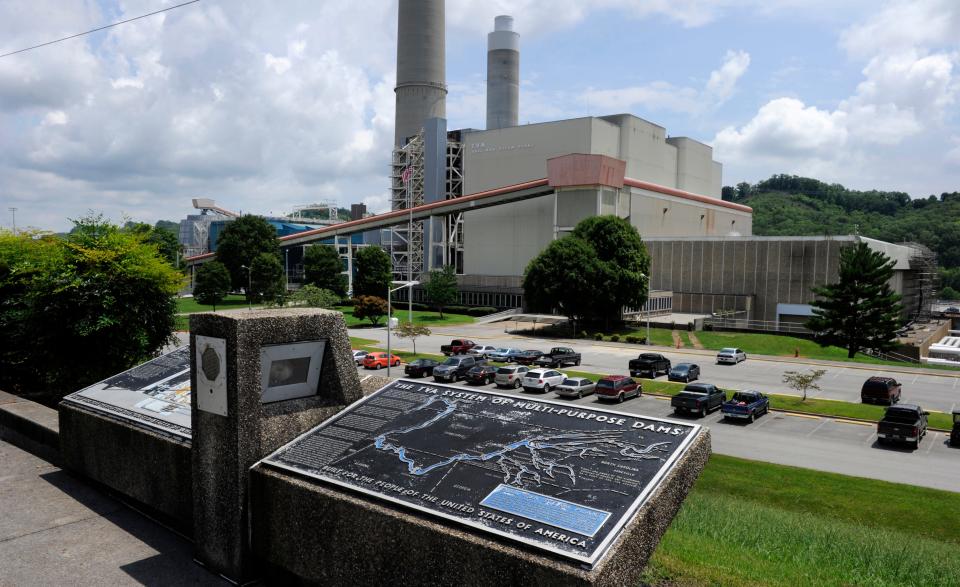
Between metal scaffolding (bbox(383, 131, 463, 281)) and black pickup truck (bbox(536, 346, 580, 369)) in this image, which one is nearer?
black pickup truck (bbox(536, 346, 580, 369))

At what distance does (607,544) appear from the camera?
15.9 ft

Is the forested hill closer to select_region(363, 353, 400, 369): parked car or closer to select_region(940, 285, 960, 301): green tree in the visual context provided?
select_region(940, 285, 960, 301): green tree

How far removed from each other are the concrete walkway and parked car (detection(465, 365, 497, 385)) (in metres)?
26.2

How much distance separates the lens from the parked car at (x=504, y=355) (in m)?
43.5

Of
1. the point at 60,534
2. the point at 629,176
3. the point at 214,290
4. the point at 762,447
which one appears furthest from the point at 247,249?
the point at 60,534

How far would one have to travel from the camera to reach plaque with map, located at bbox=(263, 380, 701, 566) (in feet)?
17.1

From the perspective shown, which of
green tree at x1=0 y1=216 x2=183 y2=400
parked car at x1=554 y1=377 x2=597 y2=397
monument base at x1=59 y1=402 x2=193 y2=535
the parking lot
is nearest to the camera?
monument base at x1=59 y1=402 x2=193 y2=535

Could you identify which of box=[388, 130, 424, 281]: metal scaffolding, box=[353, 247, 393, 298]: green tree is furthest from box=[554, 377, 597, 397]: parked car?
box=[388, 130, 424, 281]: metal scaffolding

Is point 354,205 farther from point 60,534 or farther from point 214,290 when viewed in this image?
point 60,534

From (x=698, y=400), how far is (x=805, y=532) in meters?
17.3

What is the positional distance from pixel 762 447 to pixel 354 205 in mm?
132078

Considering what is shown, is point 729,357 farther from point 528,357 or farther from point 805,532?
point 805,532

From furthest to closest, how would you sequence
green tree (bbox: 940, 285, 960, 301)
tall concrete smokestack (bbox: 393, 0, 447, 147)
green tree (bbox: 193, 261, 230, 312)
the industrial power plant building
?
green tree (bbox: 940, 285, 960, 301), tall concrete smokestack (bbox: 393, 0, 447, 147), green tree (bbox: 193, 261, 230, 312), the industrial power plant building

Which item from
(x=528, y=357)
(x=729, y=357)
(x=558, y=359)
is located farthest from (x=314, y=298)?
(x=729, y=357)
